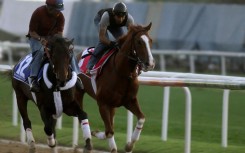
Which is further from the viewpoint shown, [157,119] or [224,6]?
[224,6]

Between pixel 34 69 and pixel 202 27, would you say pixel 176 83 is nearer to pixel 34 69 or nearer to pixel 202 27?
pixel 34 69

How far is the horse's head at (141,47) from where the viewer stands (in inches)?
358

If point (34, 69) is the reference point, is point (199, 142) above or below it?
below

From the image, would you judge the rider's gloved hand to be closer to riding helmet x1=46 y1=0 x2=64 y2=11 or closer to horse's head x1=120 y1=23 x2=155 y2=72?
horse's head x1=120 y1=23 x2=155 y2=72

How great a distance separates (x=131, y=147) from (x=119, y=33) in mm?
1783

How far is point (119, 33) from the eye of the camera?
10633 millimetres

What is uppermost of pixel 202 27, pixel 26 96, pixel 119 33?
pixel 119 33

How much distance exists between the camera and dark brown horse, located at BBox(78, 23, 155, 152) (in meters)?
9.49

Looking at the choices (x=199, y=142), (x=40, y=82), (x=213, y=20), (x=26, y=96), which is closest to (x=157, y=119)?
(x=199, y=142)

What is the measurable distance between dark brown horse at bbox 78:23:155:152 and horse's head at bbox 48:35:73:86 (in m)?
0.87

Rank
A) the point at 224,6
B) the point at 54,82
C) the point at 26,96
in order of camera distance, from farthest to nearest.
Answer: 1. the point at 224,6
2. the point at 26,96
3. the point at 54,82

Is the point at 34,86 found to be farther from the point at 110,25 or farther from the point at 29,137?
the point at 110,25

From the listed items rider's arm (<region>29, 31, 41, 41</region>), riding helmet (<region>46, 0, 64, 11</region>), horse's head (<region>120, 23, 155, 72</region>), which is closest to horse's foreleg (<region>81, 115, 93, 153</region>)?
horse's head (<region>120, 23, 155, 72</region>)

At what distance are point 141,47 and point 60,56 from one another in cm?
103
